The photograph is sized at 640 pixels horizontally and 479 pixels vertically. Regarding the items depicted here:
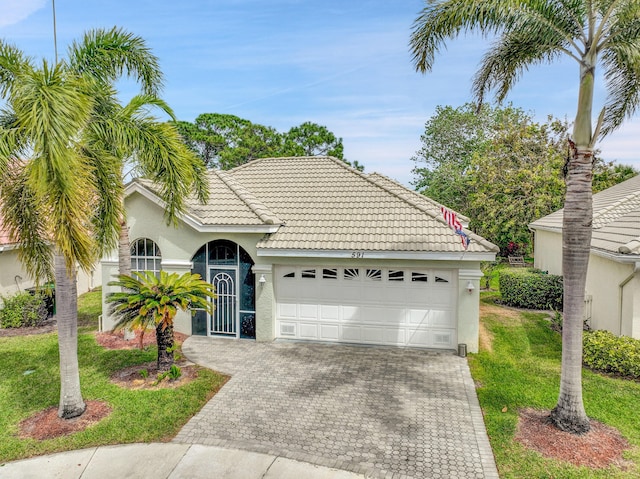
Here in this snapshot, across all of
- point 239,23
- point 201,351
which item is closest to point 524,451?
point 201,351

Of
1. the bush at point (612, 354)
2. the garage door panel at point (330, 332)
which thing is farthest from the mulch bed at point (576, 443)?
the garage door panel at point (330, 332)

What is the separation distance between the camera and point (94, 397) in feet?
29.8

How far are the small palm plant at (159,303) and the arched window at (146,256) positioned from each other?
144 inches

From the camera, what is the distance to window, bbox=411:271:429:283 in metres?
12.0

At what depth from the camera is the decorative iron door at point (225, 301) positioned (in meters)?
13.1

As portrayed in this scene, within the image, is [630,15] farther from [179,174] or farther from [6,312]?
[6,312]

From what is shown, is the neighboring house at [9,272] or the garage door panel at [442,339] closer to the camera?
the garage door panel at [442,339]

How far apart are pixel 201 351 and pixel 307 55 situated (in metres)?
10.9

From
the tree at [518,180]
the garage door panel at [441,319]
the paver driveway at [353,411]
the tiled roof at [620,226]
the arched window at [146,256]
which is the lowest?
the paver driveway at [353,411]

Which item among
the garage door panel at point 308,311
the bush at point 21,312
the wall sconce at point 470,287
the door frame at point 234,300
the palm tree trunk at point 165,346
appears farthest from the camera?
the bush at point 21,312

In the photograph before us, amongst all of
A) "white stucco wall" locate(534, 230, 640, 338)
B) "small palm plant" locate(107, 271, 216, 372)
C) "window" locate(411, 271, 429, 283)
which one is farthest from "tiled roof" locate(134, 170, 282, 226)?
"white stucco wall" locate(534, 230, 640, 338)

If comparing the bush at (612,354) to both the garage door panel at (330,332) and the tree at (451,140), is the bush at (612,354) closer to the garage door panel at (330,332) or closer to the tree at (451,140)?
the garage door panel at (330,332)

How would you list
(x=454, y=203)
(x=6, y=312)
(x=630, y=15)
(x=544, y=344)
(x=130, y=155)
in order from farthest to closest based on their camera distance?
1. (x=454, y=203)
2. (x=6, y=312)
3. (x=544, y=344)
4. (x=130, y=155)
5. (x=630, y=15)

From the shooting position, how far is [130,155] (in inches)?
348
